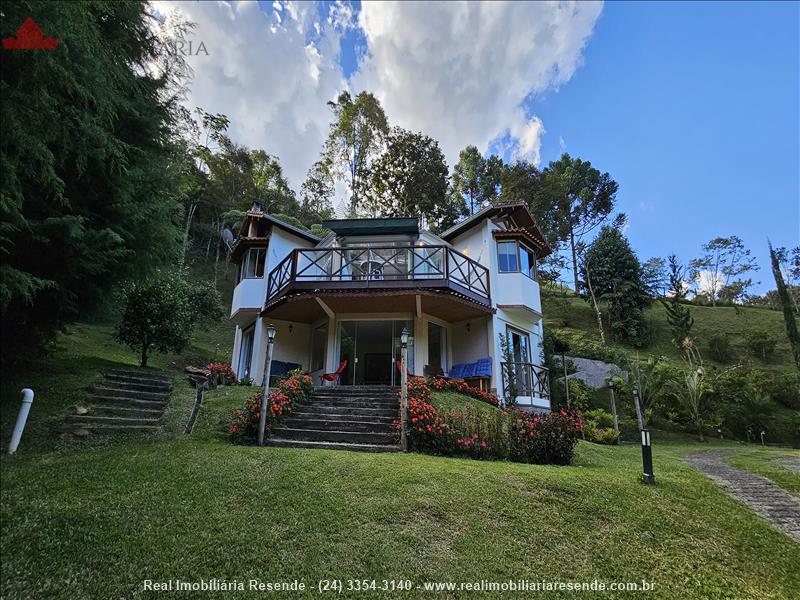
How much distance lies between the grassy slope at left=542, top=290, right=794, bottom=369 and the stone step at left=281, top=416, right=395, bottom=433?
65.3 ft

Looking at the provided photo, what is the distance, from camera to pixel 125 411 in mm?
7934

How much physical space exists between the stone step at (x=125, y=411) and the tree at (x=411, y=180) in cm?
2109

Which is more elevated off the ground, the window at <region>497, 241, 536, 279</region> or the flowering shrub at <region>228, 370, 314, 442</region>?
the window at <region>497, 241, 536, 279</region>

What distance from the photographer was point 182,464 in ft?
18.6

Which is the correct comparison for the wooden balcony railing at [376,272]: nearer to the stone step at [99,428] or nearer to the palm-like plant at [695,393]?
the stone step at [99,428]

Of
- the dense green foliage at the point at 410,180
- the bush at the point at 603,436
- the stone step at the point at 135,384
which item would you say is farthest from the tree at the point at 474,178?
the stone step at the point at 135,384

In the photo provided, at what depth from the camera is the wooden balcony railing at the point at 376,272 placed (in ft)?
38.8

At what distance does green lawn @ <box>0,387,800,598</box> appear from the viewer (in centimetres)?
359

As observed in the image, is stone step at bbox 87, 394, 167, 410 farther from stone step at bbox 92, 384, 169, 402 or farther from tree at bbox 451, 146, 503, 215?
tree at bbox 451, 146, 503, 215

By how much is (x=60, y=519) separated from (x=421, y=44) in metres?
14.6

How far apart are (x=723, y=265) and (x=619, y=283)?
872 inches

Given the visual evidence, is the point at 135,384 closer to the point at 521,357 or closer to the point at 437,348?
the point at 437,348

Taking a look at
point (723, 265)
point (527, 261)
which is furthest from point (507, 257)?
point (723, 265)

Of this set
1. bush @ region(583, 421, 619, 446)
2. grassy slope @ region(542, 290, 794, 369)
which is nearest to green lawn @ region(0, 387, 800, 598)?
bush @ region(583, 421, 619, 446)
